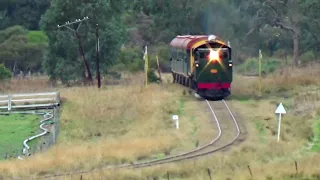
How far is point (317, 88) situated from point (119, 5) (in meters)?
23.6

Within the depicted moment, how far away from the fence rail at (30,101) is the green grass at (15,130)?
1.29 metres

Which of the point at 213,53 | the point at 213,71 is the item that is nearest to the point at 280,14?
the point at 213,53

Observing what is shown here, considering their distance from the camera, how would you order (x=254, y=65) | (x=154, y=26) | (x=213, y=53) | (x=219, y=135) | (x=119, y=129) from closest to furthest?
(x=219, y=135) < (x=119, y=129) < (x=213, y=53) < (x=254, y=65) < (x=154, y=26)

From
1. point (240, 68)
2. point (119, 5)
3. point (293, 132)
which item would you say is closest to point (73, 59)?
point (119, 5)

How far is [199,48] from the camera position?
127ft

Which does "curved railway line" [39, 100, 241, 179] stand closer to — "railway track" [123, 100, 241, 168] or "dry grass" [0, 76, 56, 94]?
"railway track" [123, 100, 241, 168]

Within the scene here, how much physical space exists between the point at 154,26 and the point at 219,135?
4733 centimetres

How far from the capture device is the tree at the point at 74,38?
5562 centimetres

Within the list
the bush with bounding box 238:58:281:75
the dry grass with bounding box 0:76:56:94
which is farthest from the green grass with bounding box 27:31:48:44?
the bush with bounding box 238:58:281:75

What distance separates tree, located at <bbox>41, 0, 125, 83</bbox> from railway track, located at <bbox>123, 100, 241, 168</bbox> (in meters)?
21.1

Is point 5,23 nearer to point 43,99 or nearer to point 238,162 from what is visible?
point 43,99

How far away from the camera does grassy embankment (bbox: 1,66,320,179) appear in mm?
21422

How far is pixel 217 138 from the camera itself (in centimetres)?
2733

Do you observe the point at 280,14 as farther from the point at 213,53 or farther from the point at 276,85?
the point at 213,53
